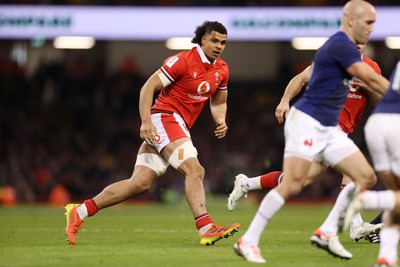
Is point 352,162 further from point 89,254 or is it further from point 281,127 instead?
point 281,127

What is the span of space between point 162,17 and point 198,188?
12.3m

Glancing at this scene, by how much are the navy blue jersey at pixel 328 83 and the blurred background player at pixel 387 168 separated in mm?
613

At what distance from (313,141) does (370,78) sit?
2.39 ft

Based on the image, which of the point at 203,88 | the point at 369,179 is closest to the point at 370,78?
the point at 369,179

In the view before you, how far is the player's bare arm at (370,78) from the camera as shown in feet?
22.9

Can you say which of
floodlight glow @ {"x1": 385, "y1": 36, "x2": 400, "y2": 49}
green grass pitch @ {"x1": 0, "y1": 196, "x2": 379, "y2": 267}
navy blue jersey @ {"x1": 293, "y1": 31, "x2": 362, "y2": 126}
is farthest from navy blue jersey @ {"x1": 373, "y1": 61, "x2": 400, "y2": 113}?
floodlight glow @ {"x1": 385, "y1": 36, "x2": 400, "y2": 49}

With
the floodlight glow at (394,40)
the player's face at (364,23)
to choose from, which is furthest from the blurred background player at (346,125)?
the floodlight glow at (394,40)

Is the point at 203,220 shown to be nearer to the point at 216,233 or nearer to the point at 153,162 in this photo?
the point at 216,233

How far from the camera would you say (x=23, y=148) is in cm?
2472

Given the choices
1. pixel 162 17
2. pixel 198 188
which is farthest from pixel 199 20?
pixel 198 188

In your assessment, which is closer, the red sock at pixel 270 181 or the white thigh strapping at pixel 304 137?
the white thigh strapping at pixel 304 137

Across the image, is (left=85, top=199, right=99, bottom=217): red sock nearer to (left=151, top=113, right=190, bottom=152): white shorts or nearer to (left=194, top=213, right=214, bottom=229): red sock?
(left=151, top=113, right=190, bottom=152): white shorts

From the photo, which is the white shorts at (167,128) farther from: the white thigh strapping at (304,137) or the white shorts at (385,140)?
the white shorts at (385,140)

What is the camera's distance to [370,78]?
701 centimetres
